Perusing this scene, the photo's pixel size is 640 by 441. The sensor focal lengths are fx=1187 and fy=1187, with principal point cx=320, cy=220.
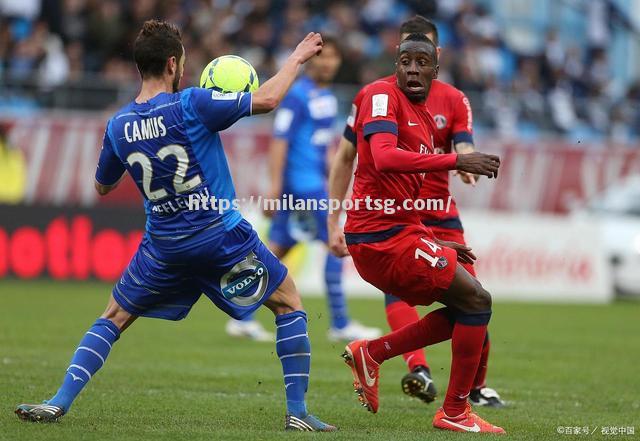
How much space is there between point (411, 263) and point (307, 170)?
565 centimetres

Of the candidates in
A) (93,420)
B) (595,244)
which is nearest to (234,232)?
(93,420)

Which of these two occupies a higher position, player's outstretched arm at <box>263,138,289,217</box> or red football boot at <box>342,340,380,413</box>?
player's outstretched arm at <box>263,138,289,217</box>

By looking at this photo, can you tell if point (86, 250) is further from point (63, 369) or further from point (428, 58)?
point (428, 58)

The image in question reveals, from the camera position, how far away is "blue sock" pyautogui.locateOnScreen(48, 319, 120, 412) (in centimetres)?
675

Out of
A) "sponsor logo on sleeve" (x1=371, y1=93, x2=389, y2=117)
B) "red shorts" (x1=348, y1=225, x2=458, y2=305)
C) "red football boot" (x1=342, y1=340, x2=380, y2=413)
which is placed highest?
"sponsor logo on sleeve" (x1=371, y1=93, x2=389, y2=117)

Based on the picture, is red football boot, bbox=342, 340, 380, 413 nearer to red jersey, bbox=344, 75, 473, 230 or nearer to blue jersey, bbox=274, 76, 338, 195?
red jersey, bbox=344, 75, 473, 230

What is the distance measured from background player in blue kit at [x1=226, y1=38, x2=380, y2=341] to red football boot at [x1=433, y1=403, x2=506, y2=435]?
4.90 metres

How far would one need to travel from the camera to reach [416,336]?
7496mm

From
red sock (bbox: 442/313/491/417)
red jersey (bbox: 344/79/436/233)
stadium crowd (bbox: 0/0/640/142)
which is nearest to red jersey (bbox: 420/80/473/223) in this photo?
red jersey (bbox: 344/79/436/233)

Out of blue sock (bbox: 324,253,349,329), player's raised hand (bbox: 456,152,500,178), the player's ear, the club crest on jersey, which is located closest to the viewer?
player's raised hand (bbox: 456,152,500,178)

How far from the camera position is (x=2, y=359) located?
980 cm

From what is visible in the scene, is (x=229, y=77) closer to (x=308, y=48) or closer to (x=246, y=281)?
(x=308, y=48)

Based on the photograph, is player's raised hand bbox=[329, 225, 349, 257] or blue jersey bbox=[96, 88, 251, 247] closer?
blue jersey bbox=[96, 88, 251, 247]

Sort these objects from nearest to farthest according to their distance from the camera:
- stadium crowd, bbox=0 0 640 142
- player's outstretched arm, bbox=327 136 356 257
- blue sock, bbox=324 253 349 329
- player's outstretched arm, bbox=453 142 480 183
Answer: player's outstretched arm, bbox=327 136 356 257 → player's outstretched arm, bbox=453 142 480 183 → blue sock, bbox=324 253 349 329 → stadium crowd, bbox=0 0 640 142
